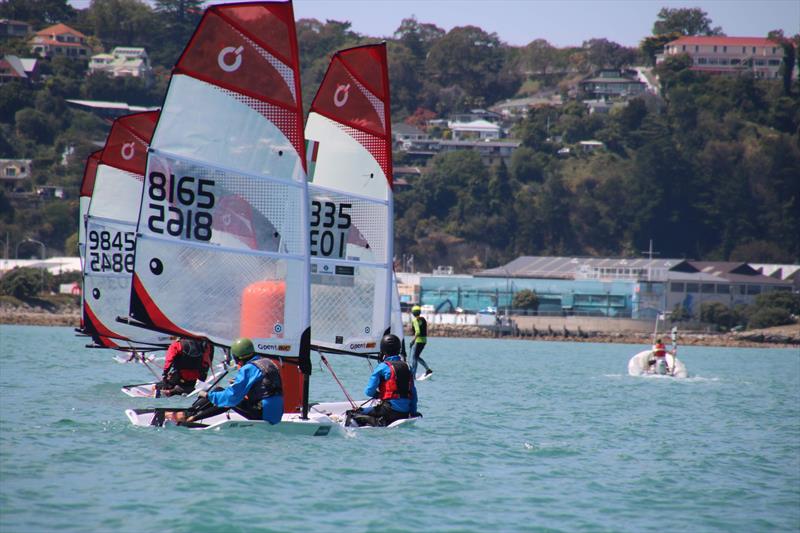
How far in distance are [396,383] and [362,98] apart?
175 inches

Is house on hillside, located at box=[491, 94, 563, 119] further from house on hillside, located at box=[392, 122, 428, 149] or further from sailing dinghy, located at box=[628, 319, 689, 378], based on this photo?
sailing dinghy, located at box=[628, 319, 689, 378]

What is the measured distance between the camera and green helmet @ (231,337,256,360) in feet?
45.5

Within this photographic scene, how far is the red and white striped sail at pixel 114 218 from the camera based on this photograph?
22.6 m

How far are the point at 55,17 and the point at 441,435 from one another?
577 ft

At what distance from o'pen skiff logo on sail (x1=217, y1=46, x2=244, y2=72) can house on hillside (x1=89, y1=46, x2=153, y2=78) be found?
14027 cm

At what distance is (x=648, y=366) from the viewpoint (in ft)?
108

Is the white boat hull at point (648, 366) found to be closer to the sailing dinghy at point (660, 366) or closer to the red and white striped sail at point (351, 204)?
the sailing dinghy at point (660, 366)

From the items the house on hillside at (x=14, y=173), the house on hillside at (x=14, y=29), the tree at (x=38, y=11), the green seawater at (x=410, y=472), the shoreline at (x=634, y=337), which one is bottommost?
the shoreline at (x=634, y=337)

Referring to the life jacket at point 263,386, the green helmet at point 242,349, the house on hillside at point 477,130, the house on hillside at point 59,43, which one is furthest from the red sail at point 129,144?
the house on hillside at point 59,43

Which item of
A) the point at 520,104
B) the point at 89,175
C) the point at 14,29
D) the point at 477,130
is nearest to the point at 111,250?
the point at 89,175

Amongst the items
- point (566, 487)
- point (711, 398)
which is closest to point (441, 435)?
point (566, 487)

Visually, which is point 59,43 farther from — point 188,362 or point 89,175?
point 188,362

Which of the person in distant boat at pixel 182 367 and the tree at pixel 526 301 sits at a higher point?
the tree at pixel 526 301

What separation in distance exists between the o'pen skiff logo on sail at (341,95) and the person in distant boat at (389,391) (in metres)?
3.76
